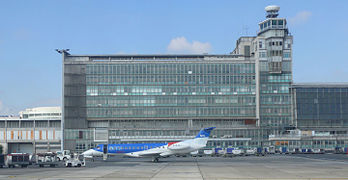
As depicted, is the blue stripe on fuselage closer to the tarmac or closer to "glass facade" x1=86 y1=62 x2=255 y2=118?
the tarmac

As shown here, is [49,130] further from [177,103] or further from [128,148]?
[128,148]

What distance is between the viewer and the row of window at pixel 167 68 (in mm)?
142500

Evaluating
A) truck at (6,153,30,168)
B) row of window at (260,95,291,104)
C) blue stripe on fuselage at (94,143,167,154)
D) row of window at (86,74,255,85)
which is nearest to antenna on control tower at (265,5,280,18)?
row of window at (86,74,255,85)

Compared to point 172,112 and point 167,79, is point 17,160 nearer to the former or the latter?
point 172,112

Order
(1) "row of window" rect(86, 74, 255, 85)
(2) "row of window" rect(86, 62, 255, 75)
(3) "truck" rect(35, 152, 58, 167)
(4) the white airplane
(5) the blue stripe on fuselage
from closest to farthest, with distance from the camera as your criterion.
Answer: (3) "truck" rect(35, 152, 58, 167), (4) the white airplane, (5) the blue stripe on fuselage, (1) "row of window" rect(86, 74, 255, 85), (2) "row of window" rect(86, 62, 255, 75)

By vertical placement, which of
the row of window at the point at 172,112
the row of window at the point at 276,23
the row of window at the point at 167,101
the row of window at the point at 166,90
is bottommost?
the row of window at the point at 172,112

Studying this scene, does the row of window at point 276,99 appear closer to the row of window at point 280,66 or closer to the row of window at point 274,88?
the row of window at point 274,88

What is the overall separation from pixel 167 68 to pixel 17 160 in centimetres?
7566

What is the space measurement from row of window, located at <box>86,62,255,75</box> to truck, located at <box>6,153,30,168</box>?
69.6 meters

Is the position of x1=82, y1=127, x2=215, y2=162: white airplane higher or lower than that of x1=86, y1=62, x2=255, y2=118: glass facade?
lower

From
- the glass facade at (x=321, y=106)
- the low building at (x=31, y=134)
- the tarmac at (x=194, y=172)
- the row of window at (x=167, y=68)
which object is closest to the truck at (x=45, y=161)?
the tarmac at (x=194, y=172)

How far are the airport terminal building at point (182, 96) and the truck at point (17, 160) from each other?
66.8 metres

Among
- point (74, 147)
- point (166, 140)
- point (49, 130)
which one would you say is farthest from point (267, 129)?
point (49, 130)

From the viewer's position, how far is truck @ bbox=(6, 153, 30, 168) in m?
73.9
